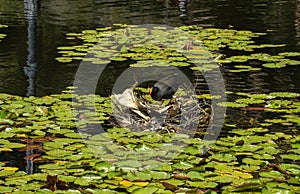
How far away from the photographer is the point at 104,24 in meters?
8.08

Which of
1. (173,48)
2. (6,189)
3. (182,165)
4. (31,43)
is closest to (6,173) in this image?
(6,189)

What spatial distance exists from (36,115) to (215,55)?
237 cm

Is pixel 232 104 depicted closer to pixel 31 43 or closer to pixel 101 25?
pixel 31 43

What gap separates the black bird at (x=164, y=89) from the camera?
4.58 meters

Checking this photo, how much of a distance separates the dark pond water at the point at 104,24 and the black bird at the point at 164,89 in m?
0.47

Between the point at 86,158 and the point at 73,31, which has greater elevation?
the point at 73,31

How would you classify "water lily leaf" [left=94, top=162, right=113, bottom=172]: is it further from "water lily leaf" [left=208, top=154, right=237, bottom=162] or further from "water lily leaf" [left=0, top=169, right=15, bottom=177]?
"water lily leaf" [left=208, top=154, right=237, bottom=162]

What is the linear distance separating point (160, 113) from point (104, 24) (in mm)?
4103

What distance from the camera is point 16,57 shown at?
608cm

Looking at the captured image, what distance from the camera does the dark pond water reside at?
5.14 meters

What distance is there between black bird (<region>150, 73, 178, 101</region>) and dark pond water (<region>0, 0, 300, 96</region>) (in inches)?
18.6

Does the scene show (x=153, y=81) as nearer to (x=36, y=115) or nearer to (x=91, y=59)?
(x=91, y=59)

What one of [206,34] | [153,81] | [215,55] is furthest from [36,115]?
[206,34]

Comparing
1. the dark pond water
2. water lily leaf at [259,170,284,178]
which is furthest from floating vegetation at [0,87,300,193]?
the dark pond water
